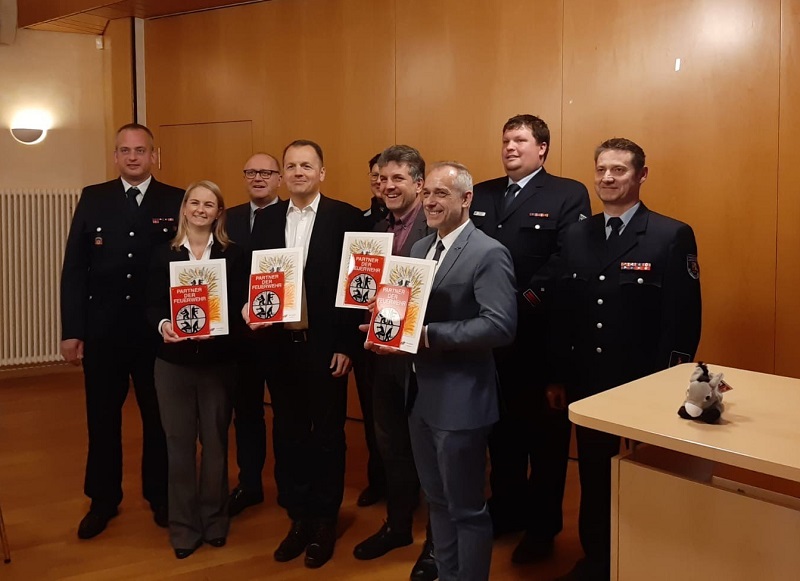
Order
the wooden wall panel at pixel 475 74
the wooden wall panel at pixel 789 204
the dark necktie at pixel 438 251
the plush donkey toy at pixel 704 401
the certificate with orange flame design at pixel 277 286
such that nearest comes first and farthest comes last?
the plush donkey toy at pixel 704 401, the dark necktie at pixel 438 251, the certificate with orange flame design at pixel 277 286, the wooden wall panel at pixel 789 204, the wooden wall panel at pixel 475 74

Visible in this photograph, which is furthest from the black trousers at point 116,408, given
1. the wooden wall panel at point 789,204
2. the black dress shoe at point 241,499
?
the wooden wall panel at point 789,204

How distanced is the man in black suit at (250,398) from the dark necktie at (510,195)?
46.6 inches

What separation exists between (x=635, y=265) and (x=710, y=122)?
4.67ft

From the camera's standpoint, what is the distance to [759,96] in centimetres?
347

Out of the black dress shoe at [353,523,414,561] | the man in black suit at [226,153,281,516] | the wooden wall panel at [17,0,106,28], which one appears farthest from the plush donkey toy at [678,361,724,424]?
the wooden wall panel at [17,0,106,28]

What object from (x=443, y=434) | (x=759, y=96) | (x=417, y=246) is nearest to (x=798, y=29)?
(x=759, y=96)

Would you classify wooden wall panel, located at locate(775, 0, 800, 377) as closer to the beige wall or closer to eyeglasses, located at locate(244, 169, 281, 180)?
eyeglasses, located at locate(244, 169, 281, 180)

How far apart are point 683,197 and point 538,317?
121 centimetres

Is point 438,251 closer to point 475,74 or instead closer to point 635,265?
point 635,265

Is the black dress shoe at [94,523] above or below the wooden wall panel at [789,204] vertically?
below

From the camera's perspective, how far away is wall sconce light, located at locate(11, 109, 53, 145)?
620 cm

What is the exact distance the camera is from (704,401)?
5.68 feet

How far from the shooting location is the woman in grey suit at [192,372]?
2.96 meters

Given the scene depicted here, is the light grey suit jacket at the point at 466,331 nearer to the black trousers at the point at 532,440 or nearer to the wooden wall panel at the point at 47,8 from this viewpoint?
the black trousers at the point at 532,440
